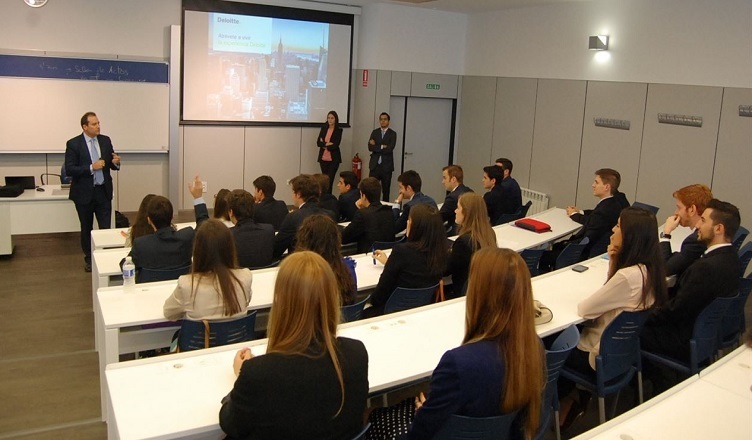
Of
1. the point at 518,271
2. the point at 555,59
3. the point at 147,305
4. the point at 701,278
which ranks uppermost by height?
the point at 555,59

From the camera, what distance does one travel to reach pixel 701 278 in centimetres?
371

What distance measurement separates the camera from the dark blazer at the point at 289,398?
6.66 ft

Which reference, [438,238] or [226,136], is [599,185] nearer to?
[438,238]

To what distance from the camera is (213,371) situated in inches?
106

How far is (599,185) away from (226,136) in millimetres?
5730

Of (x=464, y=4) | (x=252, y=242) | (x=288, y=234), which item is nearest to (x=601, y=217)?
(x=288, y=234)

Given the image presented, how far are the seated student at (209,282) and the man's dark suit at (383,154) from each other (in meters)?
6.91

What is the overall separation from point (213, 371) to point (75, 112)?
6.91 metres

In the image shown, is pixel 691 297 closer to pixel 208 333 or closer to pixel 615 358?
pixel 615 358

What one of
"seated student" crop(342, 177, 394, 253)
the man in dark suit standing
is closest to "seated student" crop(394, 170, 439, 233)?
"seated student" crop(342, 177, 394, 253)

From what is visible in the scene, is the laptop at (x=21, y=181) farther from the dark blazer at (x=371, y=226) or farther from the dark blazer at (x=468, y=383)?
the dark blazer at (x=468, y=383)

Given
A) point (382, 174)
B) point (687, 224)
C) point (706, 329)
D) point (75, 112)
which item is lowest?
point (706, 329)

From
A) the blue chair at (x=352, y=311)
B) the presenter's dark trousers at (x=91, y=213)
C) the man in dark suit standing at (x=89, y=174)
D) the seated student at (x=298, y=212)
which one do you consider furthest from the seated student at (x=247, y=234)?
the presenter's dark trousers at (x=91, y=213)

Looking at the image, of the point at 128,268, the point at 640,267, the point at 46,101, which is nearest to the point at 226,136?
the point at 46,101
